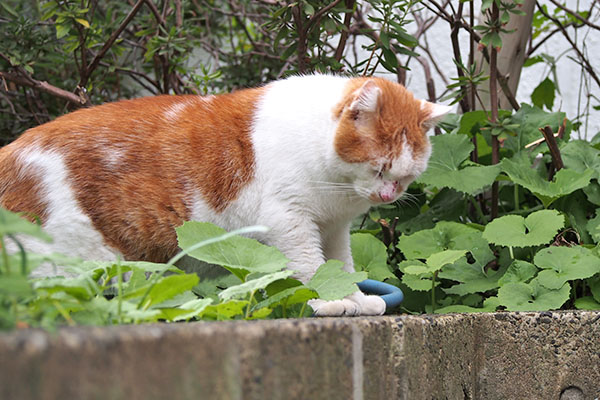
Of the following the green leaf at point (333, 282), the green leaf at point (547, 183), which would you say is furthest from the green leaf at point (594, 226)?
the green leaf at point (333, 282)

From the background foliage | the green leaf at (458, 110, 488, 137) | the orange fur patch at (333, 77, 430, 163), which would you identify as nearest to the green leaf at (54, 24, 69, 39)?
the background foliage

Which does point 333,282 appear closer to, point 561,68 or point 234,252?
point 234,252

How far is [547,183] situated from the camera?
6.31 ft

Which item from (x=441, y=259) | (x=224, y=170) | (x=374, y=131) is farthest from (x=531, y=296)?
(x=224, y=170)

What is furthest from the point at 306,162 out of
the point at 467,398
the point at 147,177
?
the point at 467,398

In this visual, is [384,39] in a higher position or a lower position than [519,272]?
higher

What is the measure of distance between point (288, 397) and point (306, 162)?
0.83 m

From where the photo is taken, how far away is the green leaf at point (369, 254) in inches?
70.8

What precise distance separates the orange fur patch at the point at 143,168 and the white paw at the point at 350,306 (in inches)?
13.2

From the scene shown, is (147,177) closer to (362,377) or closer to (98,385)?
(362,377)

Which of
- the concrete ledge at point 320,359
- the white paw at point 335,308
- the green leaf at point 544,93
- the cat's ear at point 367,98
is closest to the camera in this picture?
the concrete ledge at point 320,359

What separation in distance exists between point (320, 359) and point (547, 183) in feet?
4.69

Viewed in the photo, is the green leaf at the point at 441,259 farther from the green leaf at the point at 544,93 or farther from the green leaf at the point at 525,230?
the green leaf at the point at 544,93

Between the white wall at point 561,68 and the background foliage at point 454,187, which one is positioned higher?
the white wall at point 561,68
